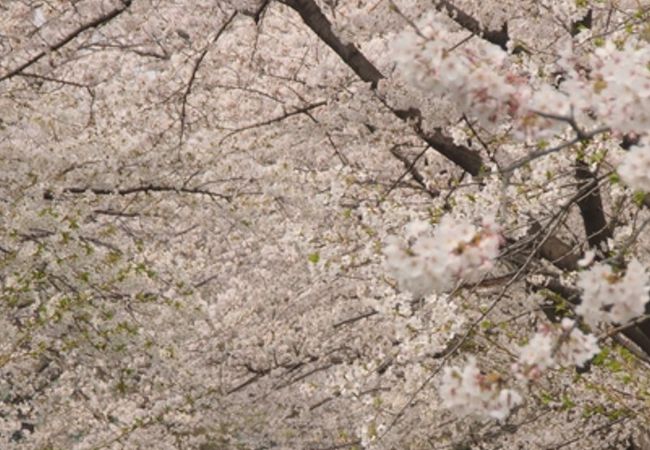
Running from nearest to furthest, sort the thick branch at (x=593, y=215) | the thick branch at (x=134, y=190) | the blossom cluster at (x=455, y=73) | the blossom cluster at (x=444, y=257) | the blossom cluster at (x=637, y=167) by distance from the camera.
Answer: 1. the blossom cluster at (x=444, y=257)
2. the blossom cluster at (x=637, y=167)
3. the blossom cluster at (x=455, y=73)
4. the thick branch at (x=593, y=215)
5. the thick branch at (x=134, y=190)

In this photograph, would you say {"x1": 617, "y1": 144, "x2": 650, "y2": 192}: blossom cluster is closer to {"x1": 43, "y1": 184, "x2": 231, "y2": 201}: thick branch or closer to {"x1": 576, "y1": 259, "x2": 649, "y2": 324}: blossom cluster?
{"x1": 576, "y1": 259, "x2": 649, "y2": 324}: blossom cluster

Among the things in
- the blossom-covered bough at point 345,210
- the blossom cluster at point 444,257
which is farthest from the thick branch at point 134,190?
the blossom cluster at point 444,257

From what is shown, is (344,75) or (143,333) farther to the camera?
(344,75)

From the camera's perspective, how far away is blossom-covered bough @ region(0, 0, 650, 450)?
116 inches

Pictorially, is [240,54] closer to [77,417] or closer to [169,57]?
[169,57]

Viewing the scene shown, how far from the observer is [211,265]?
1404cm

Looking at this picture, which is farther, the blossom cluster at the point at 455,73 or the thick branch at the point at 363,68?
the thick branch at the point at 363,68

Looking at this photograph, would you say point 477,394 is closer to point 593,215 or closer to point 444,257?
point 444,257

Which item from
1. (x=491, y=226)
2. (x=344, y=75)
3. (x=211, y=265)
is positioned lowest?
(x=491, y=226)

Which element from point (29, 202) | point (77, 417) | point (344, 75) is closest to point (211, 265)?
point (77, 417)

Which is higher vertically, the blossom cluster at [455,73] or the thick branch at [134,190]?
the thick branch at [134,190]

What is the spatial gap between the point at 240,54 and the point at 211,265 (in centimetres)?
450

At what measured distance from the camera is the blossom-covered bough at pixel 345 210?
2.95 metres

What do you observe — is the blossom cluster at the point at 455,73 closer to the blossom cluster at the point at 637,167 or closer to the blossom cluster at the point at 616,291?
the blossom cluster at the point at 637,167
